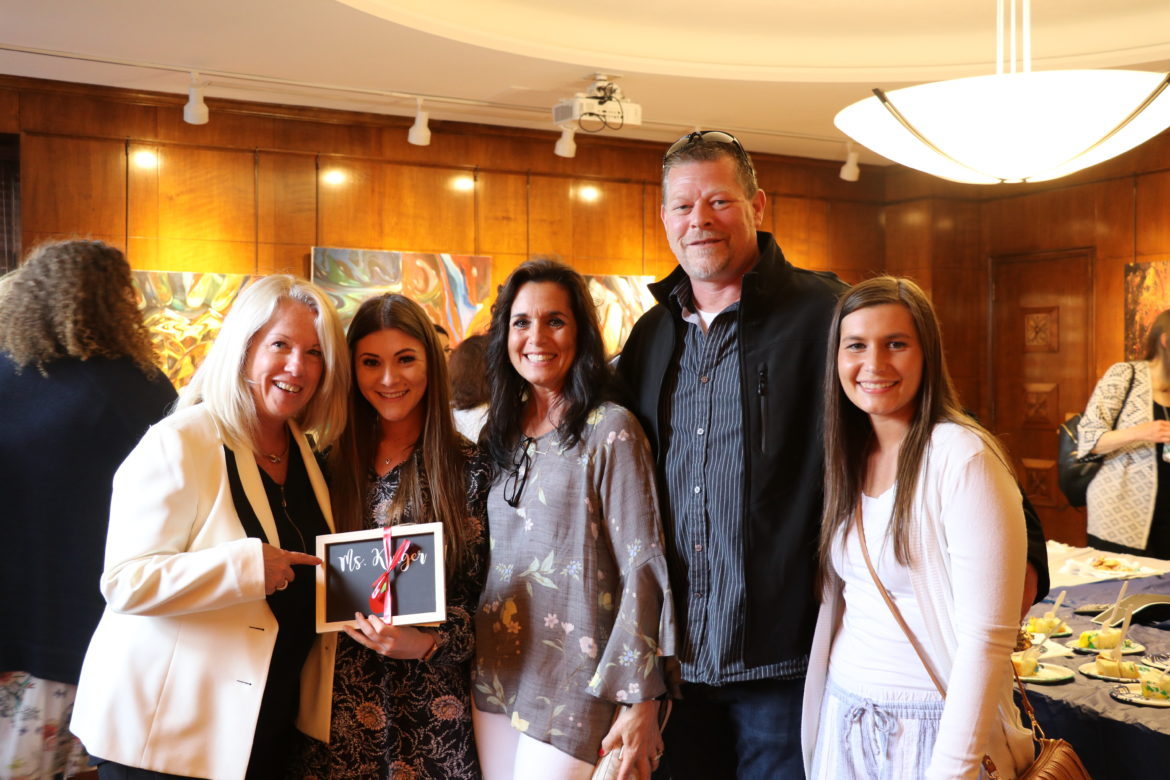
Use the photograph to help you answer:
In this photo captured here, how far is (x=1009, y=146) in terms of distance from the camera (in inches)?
137

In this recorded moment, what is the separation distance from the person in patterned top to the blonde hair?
0.08m

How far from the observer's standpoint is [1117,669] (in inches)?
120

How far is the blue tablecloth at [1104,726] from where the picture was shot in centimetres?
269

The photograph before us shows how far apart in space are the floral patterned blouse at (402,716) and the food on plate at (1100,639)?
214 centimetres

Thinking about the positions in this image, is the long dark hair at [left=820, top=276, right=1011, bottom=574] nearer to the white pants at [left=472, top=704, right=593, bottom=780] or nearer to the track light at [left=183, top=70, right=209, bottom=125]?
the white pants at [left=472, top=704, right=593, bottom=780]

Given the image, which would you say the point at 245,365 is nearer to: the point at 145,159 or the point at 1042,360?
the point at 145,159

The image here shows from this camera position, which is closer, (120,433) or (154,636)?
(154,636)

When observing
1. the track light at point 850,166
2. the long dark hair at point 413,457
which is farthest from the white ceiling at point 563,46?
the long dark hair at point 413,457

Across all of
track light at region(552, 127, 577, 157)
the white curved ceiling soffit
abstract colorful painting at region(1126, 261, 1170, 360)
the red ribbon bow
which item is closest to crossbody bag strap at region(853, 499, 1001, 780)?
the red ribbon bow

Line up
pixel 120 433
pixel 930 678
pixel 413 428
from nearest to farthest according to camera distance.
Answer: pixel 930 678
pixel 413 428
pixel 120 433

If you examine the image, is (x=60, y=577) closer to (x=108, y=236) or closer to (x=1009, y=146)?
(x=1009, y=146)

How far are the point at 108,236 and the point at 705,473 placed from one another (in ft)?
18.1

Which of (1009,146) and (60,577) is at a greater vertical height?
(1009,146)

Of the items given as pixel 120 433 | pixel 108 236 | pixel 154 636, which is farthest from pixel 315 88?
pixel 154 636
